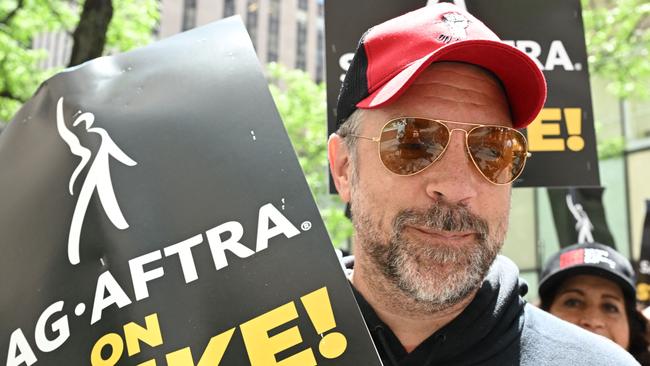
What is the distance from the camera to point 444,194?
1.58 meters

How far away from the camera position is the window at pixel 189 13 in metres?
40.7

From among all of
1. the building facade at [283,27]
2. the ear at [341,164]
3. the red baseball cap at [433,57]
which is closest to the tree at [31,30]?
the ear at [341,164]

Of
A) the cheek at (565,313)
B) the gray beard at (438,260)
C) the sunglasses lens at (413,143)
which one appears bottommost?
the cheek at (565,313)

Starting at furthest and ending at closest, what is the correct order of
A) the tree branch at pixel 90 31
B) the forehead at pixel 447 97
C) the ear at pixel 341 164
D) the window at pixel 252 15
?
the window at pixel 252 15
the tree branch at pixel 90 31
the ear at pixel 341 164
the forehead at pixel 447 97

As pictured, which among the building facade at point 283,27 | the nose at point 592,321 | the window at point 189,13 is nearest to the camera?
the nose at point 592,321

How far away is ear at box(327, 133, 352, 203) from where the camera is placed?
1.87 meters

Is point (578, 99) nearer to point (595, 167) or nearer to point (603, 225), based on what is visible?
point (595, 167)

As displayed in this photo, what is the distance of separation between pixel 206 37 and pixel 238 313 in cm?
63

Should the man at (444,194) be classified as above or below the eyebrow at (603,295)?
above

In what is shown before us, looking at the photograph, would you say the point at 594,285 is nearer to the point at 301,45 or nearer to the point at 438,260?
the point at 438,260

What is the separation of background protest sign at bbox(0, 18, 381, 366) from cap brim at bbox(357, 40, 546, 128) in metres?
0.41

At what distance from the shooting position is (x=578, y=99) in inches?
114

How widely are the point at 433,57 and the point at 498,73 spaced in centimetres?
24

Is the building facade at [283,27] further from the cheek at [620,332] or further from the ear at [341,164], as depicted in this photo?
the ear at [341,164]
